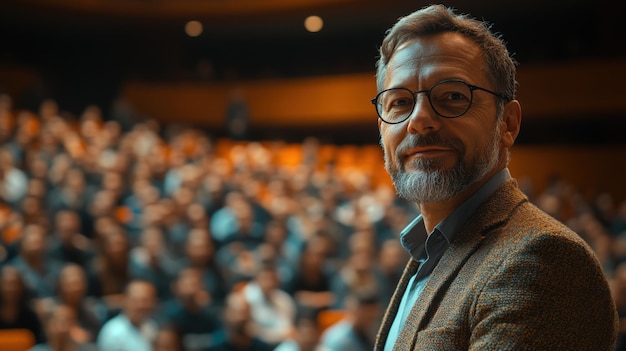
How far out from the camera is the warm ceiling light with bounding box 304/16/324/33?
618cm

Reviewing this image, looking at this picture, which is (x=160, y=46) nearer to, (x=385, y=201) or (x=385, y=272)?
(x=385, y=201)

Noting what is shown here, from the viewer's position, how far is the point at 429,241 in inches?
21.2

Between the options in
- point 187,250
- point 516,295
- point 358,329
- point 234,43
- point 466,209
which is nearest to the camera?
point 516,295

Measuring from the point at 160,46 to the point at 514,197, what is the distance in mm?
6739

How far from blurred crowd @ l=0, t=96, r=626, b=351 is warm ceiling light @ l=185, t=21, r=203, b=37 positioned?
270cm

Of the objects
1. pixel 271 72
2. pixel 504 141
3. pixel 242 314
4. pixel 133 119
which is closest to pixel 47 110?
Answer: pixel 133 119

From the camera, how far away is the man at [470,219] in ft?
1.34

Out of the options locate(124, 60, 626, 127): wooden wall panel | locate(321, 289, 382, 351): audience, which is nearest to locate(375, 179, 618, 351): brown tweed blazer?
locate(321, 289, 382, 351): audience

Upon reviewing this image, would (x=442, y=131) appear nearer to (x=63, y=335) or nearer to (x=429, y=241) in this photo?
(x=429, y=241)

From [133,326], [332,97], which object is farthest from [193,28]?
[133,326]

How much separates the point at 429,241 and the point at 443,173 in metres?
0.06

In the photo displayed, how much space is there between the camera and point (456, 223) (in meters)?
0.51

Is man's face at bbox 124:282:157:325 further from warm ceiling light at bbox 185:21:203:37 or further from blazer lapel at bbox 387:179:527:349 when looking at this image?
warm ceiling light at bbox 185:21:203:37

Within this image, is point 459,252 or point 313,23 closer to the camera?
point 459,252
